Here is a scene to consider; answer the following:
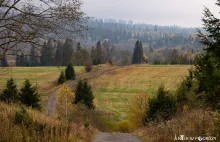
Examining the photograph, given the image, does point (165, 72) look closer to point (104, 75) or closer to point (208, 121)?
point (104, 75)

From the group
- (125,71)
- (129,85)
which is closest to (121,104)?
(129,85)

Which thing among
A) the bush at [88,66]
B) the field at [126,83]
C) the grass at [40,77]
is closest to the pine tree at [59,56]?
the field at [126,83]

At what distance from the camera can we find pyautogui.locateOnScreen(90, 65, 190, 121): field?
54.3m

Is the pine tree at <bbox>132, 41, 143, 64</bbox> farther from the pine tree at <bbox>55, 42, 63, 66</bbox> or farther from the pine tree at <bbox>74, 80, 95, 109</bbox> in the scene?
the pine tree at <bbox>55, 42, 63, 66</bbox>

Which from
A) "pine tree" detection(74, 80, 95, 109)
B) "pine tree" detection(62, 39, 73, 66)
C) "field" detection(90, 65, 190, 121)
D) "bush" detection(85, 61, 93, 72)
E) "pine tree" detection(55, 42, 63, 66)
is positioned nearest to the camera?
"pine tree" detection(62, 39, 73, 66)

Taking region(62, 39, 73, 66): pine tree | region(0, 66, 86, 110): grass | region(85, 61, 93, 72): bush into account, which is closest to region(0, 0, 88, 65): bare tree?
region(62, 39, 73, 66): pine tree

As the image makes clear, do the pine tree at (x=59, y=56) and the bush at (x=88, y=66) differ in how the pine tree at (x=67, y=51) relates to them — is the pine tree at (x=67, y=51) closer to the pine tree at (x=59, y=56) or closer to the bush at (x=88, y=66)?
the pine tree at (x=59, y=56)

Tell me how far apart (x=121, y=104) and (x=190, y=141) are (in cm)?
4812

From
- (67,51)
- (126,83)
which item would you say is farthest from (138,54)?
(67,51)

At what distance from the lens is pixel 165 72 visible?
269 ft

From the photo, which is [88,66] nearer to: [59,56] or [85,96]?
[85,96]

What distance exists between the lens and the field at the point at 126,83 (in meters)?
54.3

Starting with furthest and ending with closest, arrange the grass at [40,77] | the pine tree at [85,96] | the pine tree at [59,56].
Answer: the grass at [40,77], the pine tree at [85,96], the pine tree at [59,56]

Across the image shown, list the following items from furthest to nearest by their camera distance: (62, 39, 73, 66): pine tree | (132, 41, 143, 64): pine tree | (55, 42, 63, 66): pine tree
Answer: (132, 41, 143, 64): pine tree, (55, 42, 63, 66): pine tree, (62, 39, 73, 66): pine tree
